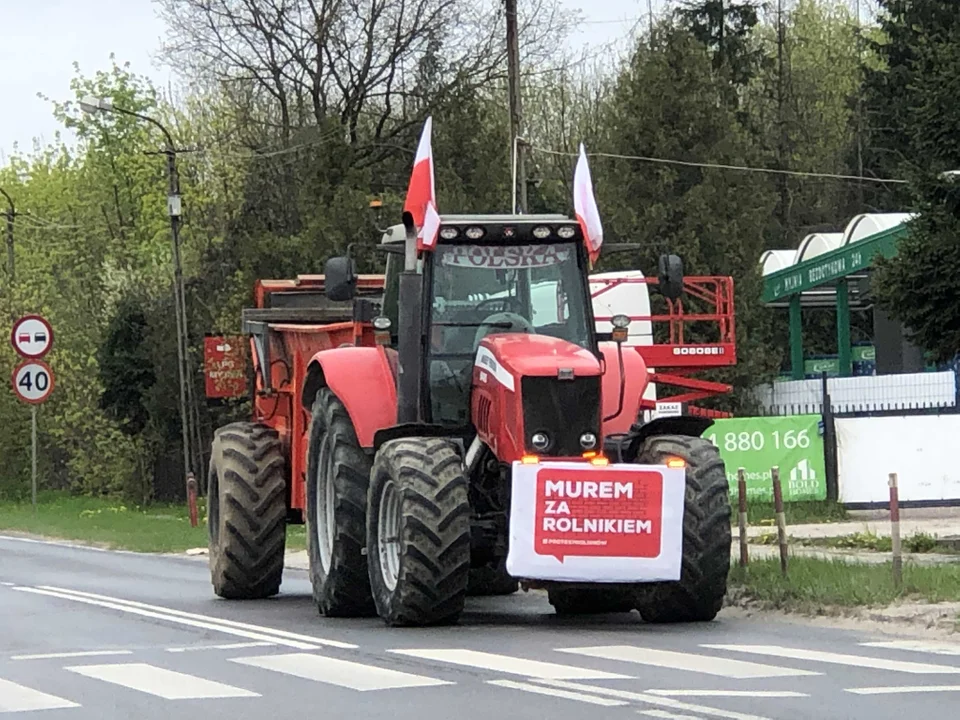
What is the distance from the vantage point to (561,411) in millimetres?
14031

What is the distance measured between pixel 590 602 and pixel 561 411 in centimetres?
242

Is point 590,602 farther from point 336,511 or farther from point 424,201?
point 424,201

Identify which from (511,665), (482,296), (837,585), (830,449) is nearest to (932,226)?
(830,449)

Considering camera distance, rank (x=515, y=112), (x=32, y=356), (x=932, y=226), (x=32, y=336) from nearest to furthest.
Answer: (x=932, y=226) < (x=32, y=336) < (x=32, y=356) < (x=515, y=112)

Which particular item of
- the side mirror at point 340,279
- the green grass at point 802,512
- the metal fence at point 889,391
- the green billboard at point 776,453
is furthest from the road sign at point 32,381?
the side mirror at point 340,279

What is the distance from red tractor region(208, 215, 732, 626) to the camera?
45.1ft

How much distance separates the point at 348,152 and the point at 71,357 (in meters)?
15.8

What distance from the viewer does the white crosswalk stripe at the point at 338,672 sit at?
35.1ft

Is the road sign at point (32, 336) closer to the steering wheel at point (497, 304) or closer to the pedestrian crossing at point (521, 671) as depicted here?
the steering wheel at point (497, 304)

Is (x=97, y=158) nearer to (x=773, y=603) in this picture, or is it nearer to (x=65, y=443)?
(x=65, y=443)

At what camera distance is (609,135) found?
45.3 metres

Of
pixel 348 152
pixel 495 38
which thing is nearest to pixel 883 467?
pixel 348 152

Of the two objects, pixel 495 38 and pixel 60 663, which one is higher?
pixel 495 38

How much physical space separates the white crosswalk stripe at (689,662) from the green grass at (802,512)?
16.6 metres
